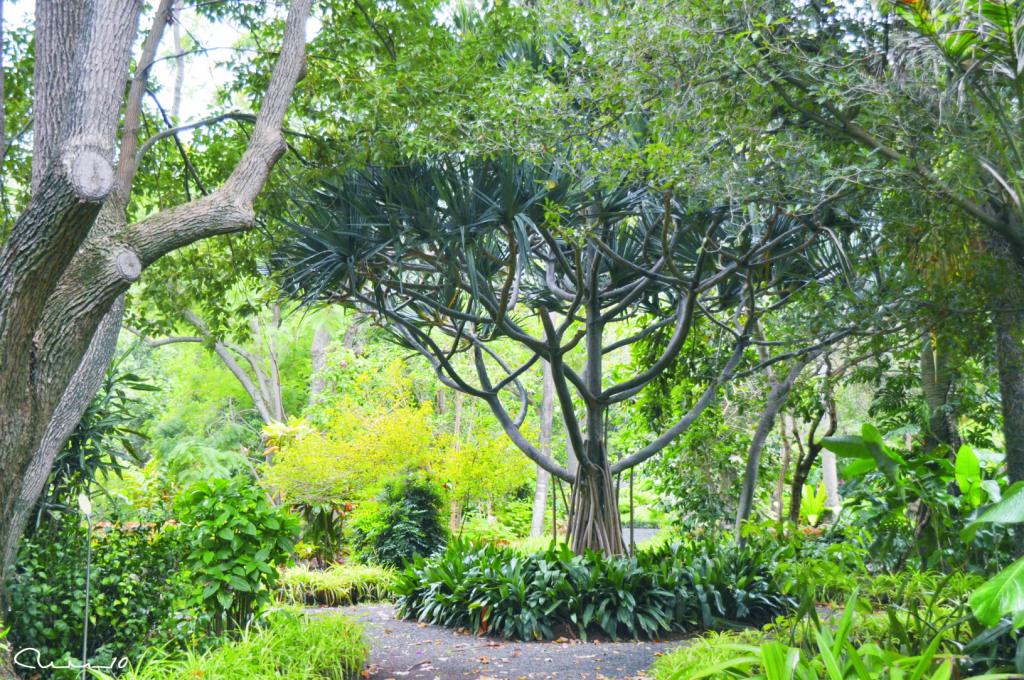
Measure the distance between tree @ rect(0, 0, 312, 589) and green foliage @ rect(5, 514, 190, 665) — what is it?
0.50 metres

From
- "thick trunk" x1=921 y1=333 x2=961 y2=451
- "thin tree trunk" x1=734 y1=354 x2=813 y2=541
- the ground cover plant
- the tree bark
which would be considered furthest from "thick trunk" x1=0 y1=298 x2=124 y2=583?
"thick trunk" x1=921 y1=333 x2=961 y2=451

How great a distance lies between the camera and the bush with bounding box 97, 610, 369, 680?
4.31 m

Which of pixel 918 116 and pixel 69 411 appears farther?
pixel 69 411

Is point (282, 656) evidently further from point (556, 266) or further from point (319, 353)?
point (319, 353)

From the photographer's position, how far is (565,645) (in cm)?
673

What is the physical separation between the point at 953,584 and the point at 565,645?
11.2ft

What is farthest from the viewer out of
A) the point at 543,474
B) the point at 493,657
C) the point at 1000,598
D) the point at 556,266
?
the point at 543,474

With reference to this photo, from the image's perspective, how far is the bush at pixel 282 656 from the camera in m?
4.31

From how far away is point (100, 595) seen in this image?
202 inches

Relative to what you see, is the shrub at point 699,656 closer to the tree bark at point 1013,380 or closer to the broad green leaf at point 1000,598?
the tree bark at point 1013,380

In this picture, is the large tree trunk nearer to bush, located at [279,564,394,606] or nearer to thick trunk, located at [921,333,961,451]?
bush, located at [279,564,394,606]

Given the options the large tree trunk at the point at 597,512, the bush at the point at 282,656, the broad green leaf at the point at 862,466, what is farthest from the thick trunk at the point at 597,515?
the broad green leaf at the point at 862,466

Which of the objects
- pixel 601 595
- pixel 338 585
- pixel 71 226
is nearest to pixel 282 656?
pixel 71 226

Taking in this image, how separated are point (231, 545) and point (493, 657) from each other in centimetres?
233
